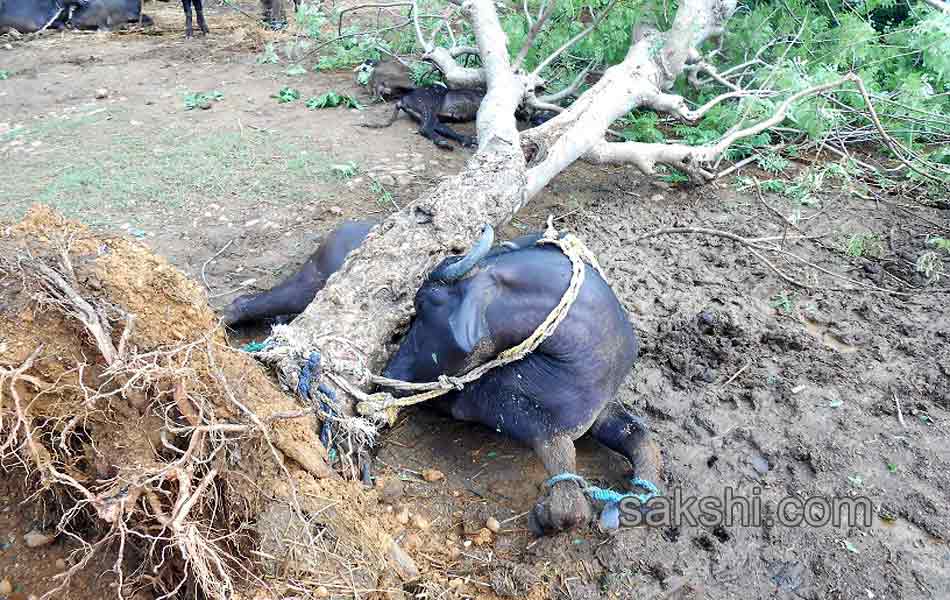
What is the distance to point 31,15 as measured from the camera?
8273 mm

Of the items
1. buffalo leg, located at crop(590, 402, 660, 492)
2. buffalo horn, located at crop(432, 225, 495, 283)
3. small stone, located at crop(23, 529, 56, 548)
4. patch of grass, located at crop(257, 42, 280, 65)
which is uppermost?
buffalo horn, located at crop(432, 225, 495, 283)

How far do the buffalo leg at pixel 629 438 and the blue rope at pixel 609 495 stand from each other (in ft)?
0.32

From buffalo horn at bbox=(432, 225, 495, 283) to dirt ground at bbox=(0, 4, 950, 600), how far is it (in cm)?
65

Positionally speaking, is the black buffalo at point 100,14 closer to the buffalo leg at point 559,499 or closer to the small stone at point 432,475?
the small stone at point 432,475

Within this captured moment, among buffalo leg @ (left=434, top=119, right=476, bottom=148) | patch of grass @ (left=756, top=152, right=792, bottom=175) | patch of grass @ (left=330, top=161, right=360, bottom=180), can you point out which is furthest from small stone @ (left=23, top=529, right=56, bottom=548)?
patch of grass @ (left=756, top=152, right=792, bottom=175)

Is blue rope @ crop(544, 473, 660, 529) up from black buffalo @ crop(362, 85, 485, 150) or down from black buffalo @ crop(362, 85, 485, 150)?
up

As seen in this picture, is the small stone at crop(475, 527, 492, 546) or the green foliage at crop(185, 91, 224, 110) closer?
the small stone at crop(475, 527, 492, 546)

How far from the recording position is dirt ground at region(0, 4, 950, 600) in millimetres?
2246

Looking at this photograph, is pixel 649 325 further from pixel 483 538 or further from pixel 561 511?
pixel 483 538

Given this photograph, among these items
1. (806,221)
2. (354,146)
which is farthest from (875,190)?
(354,146)

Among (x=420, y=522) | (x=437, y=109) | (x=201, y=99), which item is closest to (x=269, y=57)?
(x=201, y=99)

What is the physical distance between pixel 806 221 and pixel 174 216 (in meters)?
3.97

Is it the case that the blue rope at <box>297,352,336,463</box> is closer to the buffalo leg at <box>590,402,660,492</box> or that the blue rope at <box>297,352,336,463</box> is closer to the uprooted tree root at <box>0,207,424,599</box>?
the uprooted tree root at <box>0,207,424,599</box>

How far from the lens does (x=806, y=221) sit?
171 inches
